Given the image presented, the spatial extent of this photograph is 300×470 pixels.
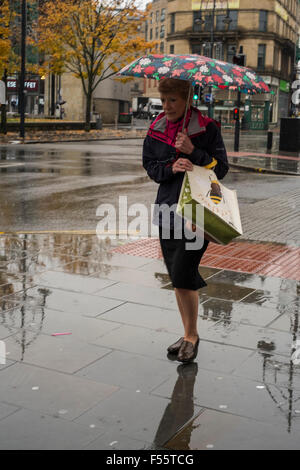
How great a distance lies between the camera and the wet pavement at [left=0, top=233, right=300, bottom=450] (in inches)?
138

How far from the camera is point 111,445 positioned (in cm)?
333

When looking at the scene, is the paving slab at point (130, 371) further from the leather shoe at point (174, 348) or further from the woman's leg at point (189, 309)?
the woman's leg at point (189, 309)

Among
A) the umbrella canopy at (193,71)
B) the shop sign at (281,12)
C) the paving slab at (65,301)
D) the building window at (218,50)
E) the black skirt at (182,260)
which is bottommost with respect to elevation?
the paving slab at (65,301)

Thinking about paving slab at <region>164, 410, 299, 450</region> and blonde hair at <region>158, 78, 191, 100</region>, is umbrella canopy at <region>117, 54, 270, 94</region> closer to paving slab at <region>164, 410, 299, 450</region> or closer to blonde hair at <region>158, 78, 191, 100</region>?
blonde hair at <region>158, 78, 191, 100</region>

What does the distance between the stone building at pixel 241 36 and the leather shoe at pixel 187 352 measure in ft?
220

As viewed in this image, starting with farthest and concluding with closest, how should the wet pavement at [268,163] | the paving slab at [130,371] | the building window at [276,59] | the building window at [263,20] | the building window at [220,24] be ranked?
the building window at [276,59] → the building window at [220,24] → the building window at [263,20] → the wet pavement at [268,163] → the paving slab at [130,371]

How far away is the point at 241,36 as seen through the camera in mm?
73438

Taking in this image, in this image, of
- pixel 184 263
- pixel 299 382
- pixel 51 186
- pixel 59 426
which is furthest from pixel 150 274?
pixel 51 186

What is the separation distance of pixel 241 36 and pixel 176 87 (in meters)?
73.3

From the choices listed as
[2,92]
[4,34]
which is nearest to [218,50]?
[4,34]

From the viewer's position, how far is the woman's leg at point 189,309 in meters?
4.69

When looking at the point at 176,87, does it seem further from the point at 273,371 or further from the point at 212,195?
the point at 273,371

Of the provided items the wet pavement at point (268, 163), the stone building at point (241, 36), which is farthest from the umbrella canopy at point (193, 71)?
the stone building at point (241, 36)

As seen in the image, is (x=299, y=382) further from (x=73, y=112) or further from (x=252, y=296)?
(x=73, y=112)
